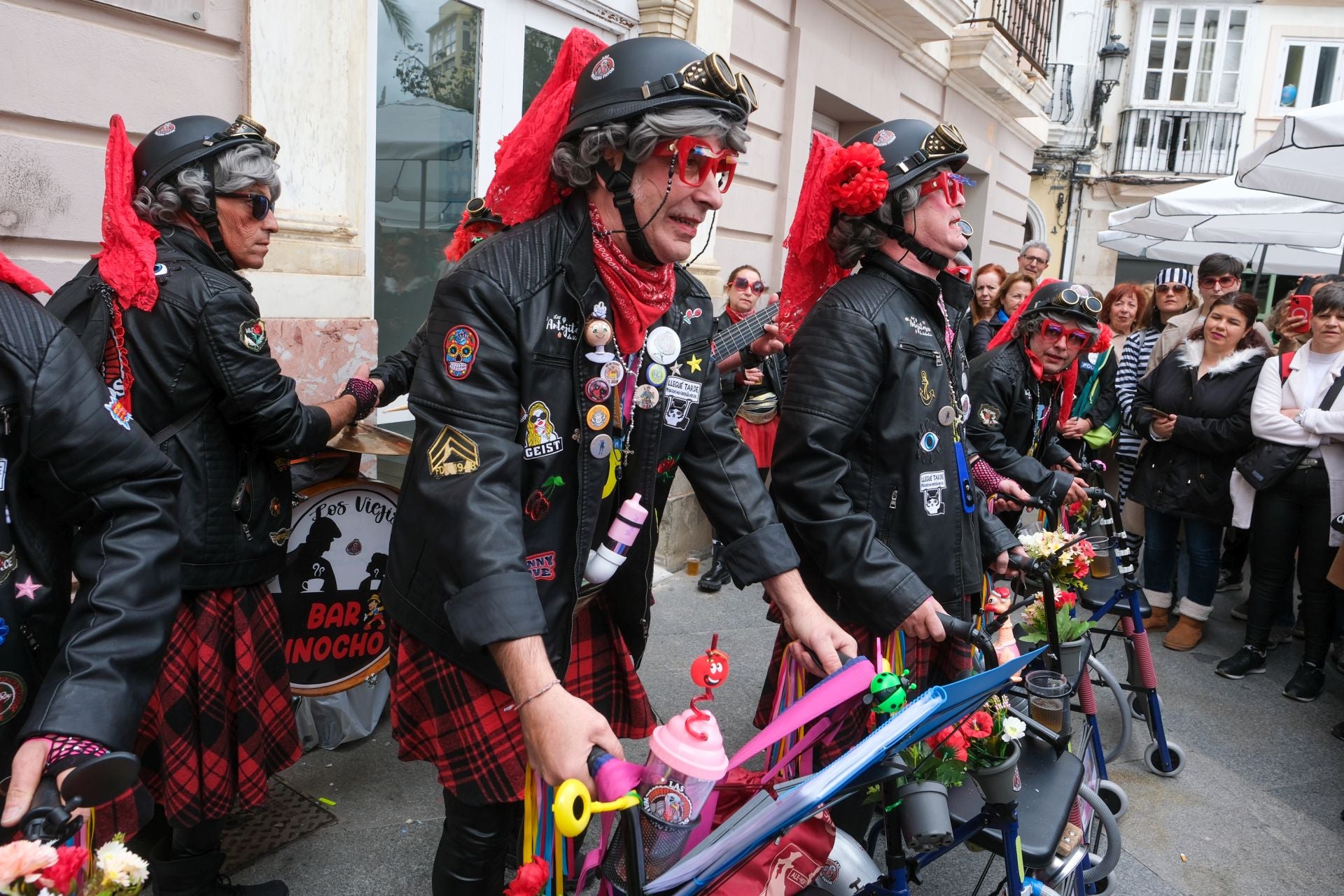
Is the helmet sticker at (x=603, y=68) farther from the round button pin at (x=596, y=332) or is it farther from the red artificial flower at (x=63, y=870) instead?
the red artificial flower at (x=63, y=870)

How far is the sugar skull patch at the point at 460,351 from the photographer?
5.78 feet

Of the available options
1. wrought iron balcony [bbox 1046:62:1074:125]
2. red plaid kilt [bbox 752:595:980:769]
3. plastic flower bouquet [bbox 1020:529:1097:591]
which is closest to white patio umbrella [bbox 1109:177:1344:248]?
plastic flower bouquet [bbox 1020:529:1097:591]

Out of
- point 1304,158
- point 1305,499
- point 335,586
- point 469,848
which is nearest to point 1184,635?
point 1305,499

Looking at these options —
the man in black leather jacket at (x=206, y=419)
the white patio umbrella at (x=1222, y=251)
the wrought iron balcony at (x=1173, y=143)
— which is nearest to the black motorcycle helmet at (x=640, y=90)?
the man in black leather jacket at (x=206, y=419)

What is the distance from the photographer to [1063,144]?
2264 centimetres

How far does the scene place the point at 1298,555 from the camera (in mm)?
5508

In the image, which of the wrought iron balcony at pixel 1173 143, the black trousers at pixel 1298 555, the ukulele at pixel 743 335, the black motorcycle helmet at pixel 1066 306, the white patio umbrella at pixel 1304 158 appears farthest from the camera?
the wrought iron balcony at pixel 1173 143

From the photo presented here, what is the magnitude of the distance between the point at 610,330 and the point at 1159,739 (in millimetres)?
3550

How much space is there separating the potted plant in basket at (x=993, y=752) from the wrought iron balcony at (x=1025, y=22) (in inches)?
401

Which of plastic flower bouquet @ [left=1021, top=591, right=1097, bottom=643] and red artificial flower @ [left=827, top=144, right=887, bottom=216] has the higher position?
red artificial flower @ [left=827, top=144, right=887, bottom=216]

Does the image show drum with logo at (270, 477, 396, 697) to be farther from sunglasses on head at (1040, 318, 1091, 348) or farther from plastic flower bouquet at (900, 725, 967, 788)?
sunglasses on head at (1040, 318, 1091, 348)

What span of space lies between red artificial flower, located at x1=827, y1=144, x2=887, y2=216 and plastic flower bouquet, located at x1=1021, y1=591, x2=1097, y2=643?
1.71m

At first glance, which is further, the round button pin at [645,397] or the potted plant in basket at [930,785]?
the round button pin at [645,397]

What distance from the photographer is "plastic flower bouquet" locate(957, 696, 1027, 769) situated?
217 cm
